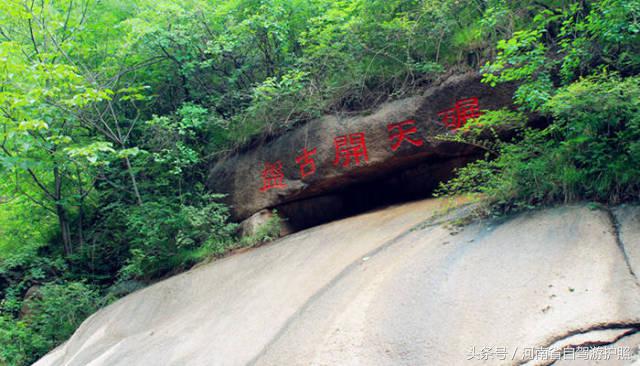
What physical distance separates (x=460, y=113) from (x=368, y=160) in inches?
59.5

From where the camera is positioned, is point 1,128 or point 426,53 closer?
point 426,53

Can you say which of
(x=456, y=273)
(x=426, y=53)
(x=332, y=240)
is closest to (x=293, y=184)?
(x=332, y=240)

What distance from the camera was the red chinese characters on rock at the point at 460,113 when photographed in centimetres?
606

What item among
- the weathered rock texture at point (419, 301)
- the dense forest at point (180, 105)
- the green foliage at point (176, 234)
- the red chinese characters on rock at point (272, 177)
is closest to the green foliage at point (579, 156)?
the dense forest at point (180, 105)

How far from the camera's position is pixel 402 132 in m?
6.50

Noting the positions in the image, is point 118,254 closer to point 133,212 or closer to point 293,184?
point 133,212

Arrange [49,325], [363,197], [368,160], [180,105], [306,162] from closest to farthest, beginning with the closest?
1. [368,160]
2. [306,162]
3. [363,197]
4. [49,325]
5. [180,105]

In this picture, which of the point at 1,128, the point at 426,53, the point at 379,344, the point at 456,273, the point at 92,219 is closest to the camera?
the point at 379,344

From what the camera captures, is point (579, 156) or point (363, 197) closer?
point (579, 156)

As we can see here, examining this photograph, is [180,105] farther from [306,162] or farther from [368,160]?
[368,160]

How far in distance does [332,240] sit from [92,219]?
707 cm

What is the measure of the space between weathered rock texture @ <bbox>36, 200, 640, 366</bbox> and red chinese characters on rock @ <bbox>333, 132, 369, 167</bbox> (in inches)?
49.6

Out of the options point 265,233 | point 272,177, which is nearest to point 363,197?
point 272,177

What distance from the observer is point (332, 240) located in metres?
5.90
